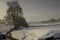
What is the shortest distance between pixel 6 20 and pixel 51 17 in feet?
2.50

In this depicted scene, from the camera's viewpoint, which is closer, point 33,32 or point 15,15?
point 33,32

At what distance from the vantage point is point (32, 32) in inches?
137

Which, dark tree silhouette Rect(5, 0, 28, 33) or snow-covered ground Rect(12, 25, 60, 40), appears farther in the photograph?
dark tree silhouette Rect(5, 0, 28, 33)

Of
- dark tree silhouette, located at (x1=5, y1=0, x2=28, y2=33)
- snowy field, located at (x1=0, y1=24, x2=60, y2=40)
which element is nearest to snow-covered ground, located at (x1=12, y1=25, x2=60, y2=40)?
snowy field, located at (x1=0, y1=24, x2=60, y2=40)

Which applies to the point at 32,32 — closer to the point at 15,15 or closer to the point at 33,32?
the point at 33,32

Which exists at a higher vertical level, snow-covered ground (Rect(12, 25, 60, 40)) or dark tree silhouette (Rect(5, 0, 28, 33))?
dark tree silhouette (Rect(5, 0, 28, 33))

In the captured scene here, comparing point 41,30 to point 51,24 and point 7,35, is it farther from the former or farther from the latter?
point 7,35

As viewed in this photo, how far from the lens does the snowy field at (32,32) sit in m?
3.41

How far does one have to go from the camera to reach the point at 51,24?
3.53 m

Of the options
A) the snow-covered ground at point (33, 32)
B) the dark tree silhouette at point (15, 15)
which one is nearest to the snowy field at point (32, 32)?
the snow-covered ground at point (33, 32)

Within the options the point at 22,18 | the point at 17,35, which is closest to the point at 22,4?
the point at 22,18

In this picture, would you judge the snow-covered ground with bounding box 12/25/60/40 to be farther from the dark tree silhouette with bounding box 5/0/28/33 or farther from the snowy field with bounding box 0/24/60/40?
the dark tree silhouette with bounding box 5/0/28/33

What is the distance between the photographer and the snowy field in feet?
11.2

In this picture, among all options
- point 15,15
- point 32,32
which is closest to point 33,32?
point 32,32
